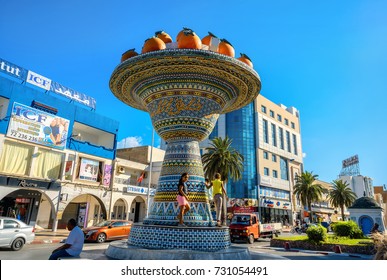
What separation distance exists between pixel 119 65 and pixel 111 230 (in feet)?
45.0

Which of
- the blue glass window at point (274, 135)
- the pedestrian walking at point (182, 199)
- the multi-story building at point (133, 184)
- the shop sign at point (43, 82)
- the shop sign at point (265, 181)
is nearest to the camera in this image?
the pedestrian walking at point (182, 199)

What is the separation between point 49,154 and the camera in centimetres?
2844

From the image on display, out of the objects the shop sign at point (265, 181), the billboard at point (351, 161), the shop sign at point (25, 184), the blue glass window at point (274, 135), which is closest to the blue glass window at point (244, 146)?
the shop sign at point (265, 181)

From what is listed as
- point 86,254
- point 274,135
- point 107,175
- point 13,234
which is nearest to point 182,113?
point 86,254

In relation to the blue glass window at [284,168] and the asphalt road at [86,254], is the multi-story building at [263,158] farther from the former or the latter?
the asphalt road at [86,254]

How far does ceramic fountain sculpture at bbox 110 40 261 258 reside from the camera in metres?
8.36

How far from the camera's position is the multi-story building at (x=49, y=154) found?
2530 centimetres

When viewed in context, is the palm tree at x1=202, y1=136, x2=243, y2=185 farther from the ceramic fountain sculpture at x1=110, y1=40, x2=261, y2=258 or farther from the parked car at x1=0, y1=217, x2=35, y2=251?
the ceramic fountain sculpture at x1=110, y1=40, x2=261, y2=258

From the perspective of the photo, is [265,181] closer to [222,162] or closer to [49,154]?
[222,162]

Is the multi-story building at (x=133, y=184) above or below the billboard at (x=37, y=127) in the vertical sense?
below

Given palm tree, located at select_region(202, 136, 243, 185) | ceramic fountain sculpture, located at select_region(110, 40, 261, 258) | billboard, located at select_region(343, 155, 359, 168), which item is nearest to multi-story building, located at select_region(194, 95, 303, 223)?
palm tree, located at select_region(202, 136, 243, 185)

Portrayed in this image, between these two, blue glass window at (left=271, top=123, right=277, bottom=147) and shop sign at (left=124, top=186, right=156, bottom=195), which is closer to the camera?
shop sign at (left=124, top=186, right=156, bottom=195)

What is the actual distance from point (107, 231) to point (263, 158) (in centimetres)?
4864
